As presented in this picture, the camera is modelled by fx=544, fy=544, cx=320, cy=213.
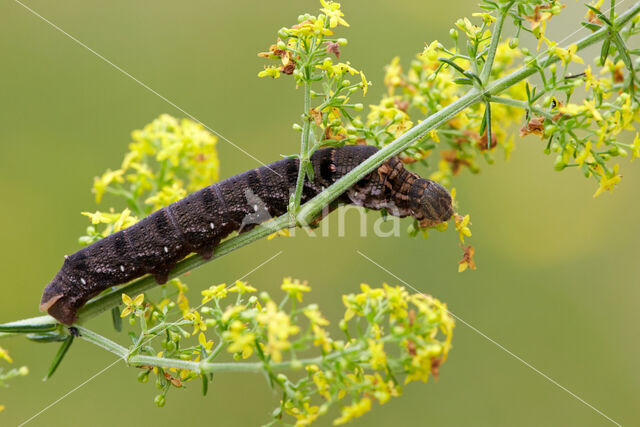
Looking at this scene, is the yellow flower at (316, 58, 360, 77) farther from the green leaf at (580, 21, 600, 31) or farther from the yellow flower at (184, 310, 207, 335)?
the yellow flower at (184, 310, 207, 335)

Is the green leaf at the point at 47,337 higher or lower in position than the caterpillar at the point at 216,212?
lower

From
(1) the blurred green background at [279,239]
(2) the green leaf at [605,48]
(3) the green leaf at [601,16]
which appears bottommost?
(1) the blurred green background at [279,239]

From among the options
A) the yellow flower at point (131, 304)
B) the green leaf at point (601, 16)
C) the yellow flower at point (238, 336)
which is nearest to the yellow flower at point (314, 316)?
the yellow flower at point (238, 336)

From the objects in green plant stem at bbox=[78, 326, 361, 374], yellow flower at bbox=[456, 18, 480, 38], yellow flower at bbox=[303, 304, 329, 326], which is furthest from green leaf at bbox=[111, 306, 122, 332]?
yellow flower at bbox=[456, 18, 480, 38]


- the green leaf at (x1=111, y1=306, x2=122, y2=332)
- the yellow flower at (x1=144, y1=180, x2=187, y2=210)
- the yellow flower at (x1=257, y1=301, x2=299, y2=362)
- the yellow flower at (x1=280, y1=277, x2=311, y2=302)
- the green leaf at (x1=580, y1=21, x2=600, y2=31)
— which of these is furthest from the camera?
the yellow flower at (x1=144, y1=180, x2=187, y2=210)

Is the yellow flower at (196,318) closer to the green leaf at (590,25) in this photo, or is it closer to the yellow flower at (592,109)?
the yellow flower at (592,109)

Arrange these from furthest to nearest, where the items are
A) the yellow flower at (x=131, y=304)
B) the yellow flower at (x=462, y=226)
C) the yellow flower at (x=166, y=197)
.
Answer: the yellow flower at (x=166, y=197) → the yellow flower at (x=462, y=226) → the yellow flower at (x=131, y=304)
